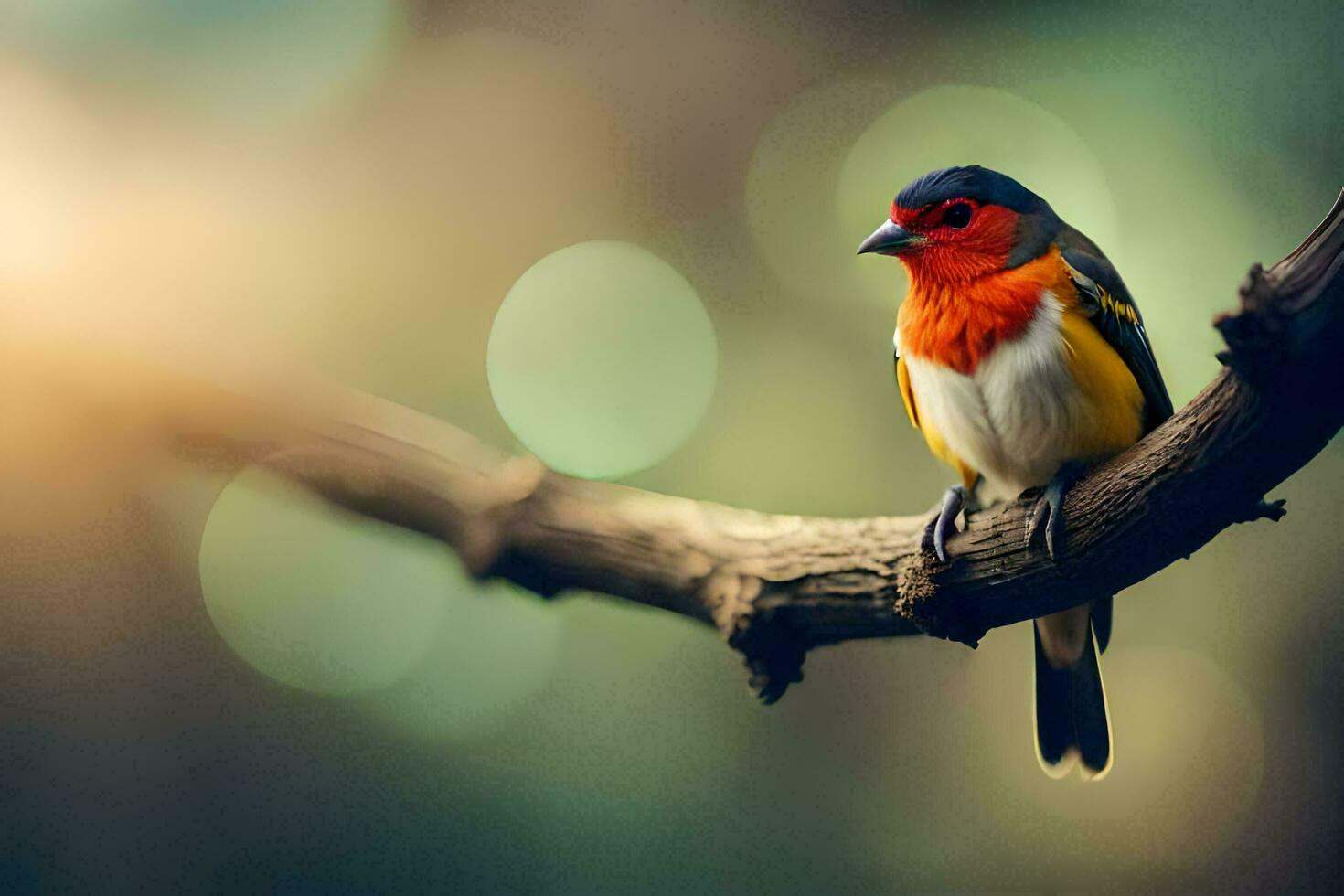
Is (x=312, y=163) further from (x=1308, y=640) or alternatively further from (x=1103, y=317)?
(x=1308, y=640)

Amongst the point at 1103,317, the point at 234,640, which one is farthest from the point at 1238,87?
the point at 234,640

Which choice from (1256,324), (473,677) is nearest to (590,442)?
(473,677)

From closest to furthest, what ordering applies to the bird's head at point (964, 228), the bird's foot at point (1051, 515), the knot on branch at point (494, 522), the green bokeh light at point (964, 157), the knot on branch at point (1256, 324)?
the knot on branch at point (1256, 324) < the bird's foot at point (1051, 515) < the bird's head at point (964, 228) < the knot on branch at point (494, 522) < the green bokeh light at point (964, 157)

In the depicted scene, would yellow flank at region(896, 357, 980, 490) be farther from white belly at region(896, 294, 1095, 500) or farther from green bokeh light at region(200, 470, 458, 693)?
green bokeh light at region(200, 470, 458, 693)

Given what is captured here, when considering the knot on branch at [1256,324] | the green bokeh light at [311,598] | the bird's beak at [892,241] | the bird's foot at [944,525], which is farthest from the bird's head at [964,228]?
the green bokeh light at [311,598]

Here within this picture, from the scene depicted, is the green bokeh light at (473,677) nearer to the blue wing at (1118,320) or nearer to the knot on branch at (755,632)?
the knot on branch at (755,632)

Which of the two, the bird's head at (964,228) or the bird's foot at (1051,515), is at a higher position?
the bird's head at (964,228)
